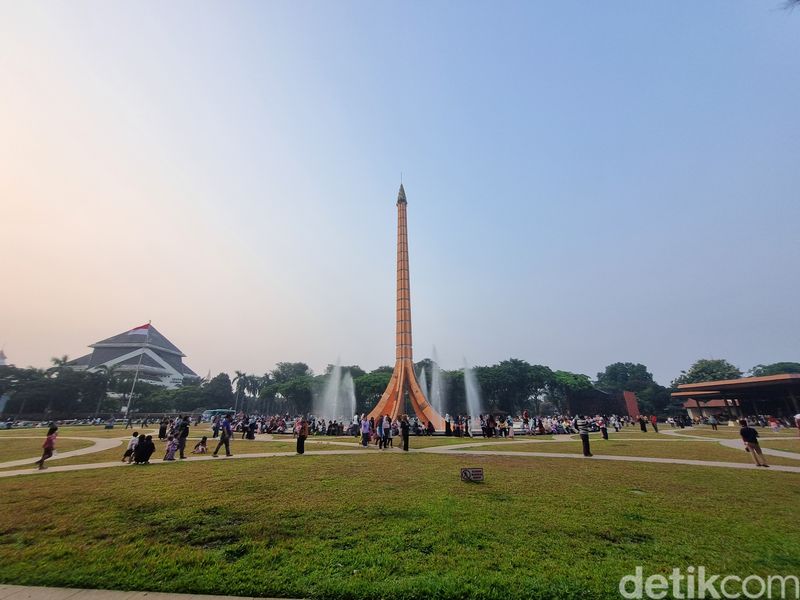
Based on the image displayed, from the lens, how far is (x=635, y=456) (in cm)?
1571

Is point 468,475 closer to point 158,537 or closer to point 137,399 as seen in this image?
point 158,537

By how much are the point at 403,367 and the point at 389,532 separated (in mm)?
35459

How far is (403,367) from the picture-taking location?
4141 centimetres

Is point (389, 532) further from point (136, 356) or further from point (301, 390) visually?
point (136, 356)

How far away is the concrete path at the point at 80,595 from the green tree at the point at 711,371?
99766 millimetres

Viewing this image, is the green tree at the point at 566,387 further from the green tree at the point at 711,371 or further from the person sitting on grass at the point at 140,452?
the person sitting on grass at the point at 140,452

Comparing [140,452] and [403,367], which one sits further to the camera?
[403,367]

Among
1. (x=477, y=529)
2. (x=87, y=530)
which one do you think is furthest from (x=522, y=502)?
(x=87, y=530)

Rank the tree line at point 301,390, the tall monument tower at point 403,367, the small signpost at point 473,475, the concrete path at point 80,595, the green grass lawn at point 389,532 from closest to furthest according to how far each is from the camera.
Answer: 1. the concrete path at point 80,595
2. the green grass lawn at point 389,532
3. the small signpost at point 473,475
4. the tall monument tower at point 403,367
5. the tree line at point 301,390

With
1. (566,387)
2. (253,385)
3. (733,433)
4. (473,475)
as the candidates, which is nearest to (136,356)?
(253,385)

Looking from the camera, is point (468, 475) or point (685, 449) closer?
point (468, 475)

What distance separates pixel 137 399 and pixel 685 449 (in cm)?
8925

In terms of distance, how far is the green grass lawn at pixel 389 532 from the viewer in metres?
4.63

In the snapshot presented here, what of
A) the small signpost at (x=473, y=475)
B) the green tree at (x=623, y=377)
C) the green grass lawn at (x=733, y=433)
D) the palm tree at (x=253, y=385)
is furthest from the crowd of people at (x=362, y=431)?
the palm tree at (x=253, y=385)
